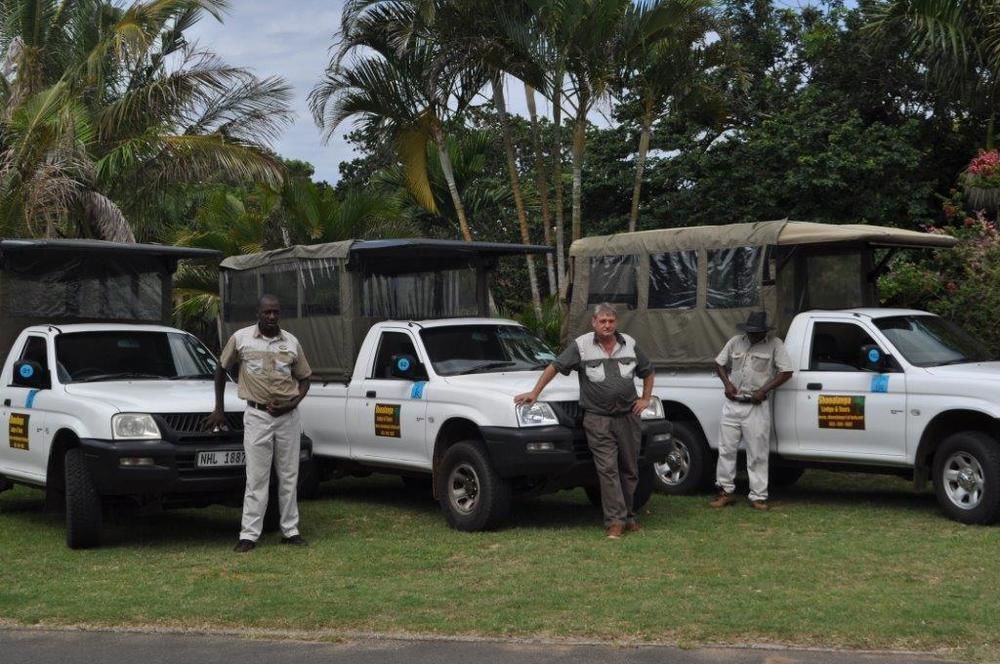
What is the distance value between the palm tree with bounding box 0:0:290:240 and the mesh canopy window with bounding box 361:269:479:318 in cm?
527

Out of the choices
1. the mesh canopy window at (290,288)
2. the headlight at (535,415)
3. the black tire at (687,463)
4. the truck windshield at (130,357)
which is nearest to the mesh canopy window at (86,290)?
the mesh canopy window at (290,288)

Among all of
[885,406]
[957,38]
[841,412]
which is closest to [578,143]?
[957,38]

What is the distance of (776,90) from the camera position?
24125mm

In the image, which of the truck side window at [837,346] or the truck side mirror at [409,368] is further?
the truck side mirror at [409,368]

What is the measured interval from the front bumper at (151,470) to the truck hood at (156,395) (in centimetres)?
29

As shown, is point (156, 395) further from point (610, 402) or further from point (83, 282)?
point (610, 402)

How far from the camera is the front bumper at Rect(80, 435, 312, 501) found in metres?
9.64

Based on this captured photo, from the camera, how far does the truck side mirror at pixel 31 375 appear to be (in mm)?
10828

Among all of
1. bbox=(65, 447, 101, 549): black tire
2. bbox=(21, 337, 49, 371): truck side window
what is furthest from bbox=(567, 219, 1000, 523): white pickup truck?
bbox=(65, 447, 101, 549): black tire

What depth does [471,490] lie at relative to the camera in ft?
35.1

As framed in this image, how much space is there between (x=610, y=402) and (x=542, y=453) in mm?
651

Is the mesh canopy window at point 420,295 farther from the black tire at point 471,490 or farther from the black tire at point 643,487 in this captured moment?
the black tire at point 643,487

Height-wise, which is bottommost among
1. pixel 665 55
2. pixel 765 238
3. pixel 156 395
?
pixel 156 395

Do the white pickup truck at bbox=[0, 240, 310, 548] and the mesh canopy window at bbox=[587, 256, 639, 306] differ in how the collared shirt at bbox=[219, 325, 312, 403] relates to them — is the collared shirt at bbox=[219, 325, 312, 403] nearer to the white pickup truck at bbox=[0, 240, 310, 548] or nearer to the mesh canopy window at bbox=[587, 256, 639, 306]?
the white pickup truck at bbox=[0, 240, 310, 548]
